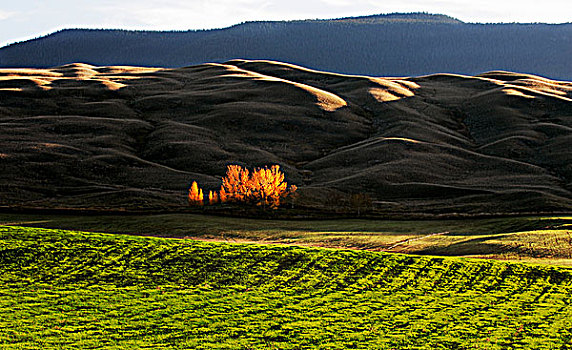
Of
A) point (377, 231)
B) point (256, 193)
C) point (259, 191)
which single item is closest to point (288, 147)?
point (259, 191)

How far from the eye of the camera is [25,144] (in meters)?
130

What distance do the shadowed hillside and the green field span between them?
4899 centimetres

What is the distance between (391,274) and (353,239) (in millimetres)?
22878

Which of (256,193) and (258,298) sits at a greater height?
(256,193)

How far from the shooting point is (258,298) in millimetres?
31812

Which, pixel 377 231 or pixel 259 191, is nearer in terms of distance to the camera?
pixel 377 231

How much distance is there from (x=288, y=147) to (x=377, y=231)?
8633 cm

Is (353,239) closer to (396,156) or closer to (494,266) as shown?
(494,266)

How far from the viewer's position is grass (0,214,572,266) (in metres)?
51.4

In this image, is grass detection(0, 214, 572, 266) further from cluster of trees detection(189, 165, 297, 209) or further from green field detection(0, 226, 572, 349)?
green field detection(0, 226, 572, 349)

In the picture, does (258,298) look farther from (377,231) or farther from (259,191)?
(259,191)

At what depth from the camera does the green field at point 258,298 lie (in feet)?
81.9

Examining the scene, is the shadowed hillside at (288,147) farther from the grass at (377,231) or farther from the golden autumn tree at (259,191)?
the grass at (377,231)

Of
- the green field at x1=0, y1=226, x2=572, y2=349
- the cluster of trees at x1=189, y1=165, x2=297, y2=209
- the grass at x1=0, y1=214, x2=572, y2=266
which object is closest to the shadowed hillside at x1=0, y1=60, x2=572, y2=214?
the cluster of trees at x1=189, y1=165, x2=297, y2=209
